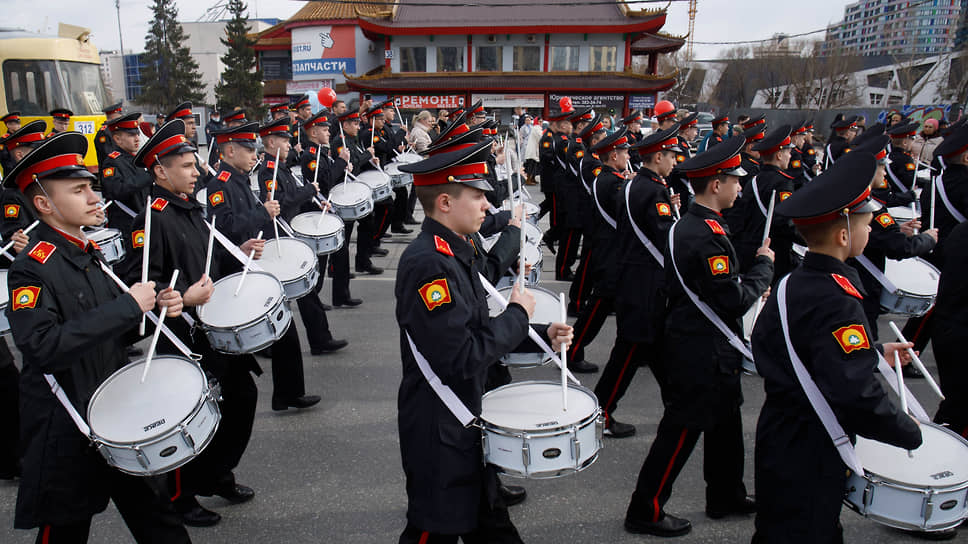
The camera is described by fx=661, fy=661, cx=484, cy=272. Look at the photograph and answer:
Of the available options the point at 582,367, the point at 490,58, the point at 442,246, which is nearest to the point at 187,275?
the point at 442,246

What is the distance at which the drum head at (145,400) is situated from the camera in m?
2.47

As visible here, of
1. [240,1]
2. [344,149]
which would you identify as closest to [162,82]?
[240,1]

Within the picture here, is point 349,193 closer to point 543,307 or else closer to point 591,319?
point 591,319

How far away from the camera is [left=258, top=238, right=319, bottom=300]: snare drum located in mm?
4582

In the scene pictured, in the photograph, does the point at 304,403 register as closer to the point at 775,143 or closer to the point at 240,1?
the point at 775,143

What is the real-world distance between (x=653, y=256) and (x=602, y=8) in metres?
37.5

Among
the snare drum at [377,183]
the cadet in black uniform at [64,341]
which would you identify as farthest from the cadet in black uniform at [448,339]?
the snare drum at [377,183]

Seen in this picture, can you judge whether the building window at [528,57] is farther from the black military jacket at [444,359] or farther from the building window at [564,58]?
the black military jacket at [444,359]

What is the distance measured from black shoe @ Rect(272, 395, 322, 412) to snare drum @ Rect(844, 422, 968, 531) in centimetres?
352

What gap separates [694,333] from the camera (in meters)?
3.18

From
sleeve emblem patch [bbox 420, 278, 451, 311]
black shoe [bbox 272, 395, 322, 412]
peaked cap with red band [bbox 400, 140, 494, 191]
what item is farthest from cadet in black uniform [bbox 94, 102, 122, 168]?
sleeve emblem patch [bbox 420, 278, 451, 311]

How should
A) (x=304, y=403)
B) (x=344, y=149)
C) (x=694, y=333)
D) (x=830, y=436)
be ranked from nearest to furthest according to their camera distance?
(x=830, y=436), (x=694, y=333), (x=304, y=403), (x=344, y=149)

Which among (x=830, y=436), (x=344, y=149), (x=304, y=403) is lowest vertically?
(x=304, y=403)

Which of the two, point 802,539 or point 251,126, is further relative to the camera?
point 251,126
